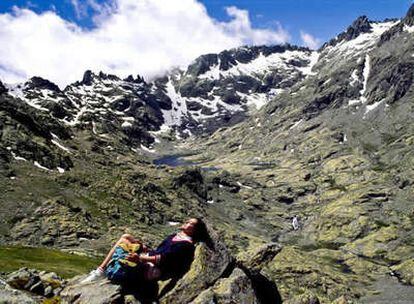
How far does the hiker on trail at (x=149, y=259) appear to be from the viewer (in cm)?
2494

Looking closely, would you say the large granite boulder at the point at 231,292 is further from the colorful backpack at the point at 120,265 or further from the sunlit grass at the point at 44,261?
the sunlit grass at the point at 44,261

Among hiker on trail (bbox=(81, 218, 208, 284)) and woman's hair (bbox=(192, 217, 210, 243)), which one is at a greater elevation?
woman's hair (bbox=(192, 217, 210, 243))

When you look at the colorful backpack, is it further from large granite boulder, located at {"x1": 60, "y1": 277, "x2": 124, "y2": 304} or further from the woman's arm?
large granite boulder, located at {"x1": 60, "y1": 277, "x2": 124, "y2": 304}

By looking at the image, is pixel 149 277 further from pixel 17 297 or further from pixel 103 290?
pixel 17 297

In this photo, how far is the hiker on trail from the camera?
24.9 metres

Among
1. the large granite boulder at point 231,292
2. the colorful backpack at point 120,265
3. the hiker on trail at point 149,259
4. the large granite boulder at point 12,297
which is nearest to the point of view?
the colorful backpack at point 120,265

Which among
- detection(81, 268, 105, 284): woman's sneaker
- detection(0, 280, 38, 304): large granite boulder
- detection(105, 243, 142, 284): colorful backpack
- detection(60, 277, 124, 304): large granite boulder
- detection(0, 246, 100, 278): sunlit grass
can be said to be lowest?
detection(0, 280, 38, 304): large granite boulder

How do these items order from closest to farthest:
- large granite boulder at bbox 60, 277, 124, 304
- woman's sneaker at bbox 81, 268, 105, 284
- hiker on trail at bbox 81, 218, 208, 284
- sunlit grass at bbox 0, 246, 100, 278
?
large granite boulder at bbox 60, 277, 124, 304 < hiker on trail at bbox 81, 218, 208, 284 < woman's sneaker at bbox 81, 268, 105, 284 < sunlit grass at bbox 0, 246, 100, 278

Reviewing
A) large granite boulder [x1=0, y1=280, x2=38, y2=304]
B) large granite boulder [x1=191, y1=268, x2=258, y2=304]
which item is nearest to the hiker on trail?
large granite boulder [x1=191, y1=268, x2=258, y2=304]

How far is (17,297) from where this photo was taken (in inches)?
1045

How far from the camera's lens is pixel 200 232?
94.7 ft

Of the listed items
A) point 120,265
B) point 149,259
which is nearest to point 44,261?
point 149,259

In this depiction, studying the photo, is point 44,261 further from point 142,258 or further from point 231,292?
point 142,258

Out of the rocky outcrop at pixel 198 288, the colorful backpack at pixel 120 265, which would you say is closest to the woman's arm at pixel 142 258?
the colorful backpack at pixel 120 265
